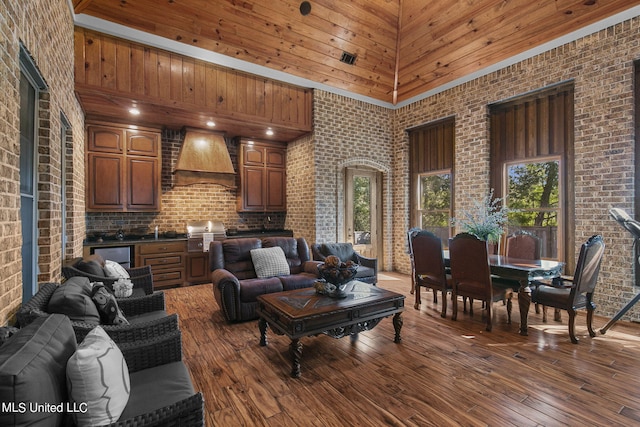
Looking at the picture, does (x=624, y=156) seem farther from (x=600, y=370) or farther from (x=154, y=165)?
(x=154, y=165)

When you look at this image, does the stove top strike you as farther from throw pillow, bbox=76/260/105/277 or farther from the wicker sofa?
the wicker sofa

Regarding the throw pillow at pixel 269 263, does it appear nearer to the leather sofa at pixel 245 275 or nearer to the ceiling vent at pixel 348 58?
the leather sofa at pixel 245 275

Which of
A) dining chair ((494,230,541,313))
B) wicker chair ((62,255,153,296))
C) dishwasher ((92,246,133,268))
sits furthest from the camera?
dishwasher ((92,246,133,268))

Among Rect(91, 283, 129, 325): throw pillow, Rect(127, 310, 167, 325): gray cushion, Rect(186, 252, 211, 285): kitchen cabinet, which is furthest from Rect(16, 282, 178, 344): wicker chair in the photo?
Rect(186, 252, 211, 285): kitchen cabinet

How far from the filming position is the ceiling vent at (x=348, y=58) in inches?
214

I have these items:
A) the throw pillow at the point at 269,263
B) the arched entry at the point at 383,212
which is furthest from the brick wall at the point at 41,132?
the arched entry at the point at 383,212

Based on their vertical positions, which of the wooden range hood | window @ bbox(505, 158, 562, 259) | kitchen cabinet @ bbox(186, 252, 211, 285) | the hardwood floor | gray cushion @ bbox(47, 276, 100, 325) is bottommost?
the hardwood floor

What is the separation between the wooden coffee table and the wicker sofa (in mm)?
983

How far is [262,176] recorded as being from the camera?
21.4 feet

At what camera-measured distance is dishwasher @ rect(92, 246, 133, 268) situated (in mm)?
4648

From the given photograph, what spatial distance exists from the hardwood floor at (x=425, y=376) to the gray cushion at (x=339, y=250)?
62.0 inches

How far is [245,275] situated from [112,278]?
5.66ft

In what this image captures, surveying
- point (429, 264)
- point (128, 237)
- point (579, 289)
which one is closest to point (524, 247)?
point (579, 289)

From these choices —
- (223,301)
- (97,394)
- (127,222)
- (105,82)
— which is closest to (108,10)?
(105,82)
